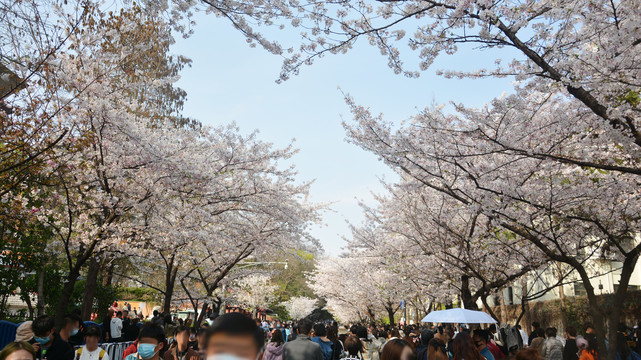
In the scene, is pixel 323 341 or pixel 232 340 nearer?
pixel 232 340

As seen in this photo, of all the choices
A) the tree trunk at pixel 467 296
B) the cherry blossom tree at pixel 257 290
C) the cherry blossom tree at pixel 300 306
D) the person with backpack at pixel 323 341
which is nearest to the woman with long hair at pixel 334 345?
the person with backpack at pixel 323 341

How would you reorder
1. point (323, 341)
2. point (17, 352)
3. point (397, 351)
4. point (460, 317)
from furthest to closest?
1. point (460, 317)
2. point (323, 341)
3. point (397, 351)
4. point (17, 352)

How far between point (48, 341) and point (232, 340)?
5.32m

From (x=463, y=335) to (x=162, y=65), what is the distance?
18.5 metres

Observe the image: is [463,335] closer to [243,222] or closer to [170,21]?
[170,21]

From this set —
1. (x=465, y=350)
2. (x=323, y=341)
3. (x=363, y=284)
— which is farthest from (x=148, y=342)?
(x=363, y=284)

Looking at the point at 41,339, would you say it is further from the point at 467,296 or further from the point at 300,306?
the point at 300,306

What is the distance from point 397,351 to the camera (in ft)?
14.0

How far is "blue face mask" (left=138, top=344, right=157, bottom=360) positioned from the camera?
5004 mm

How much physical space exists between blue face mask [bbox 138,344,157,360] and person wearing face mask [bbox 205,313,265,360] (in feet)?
12.5

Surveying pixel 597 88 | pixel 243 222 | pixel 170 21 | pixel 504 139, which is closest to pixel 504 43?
pixel 597 88

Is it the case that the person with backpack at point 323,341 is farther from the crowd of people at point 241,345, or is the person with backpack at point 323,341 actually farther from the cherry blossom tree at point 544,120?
the cherry blossom tree at point 544,120

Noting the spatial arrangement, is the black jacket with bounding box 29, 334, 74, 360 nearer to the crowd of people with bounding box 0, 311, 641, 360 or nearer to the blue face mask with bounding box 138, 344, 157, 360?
the crowd of people with bounding box 0, 311, 641, 360

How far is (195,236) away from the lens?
12430 millimetres
